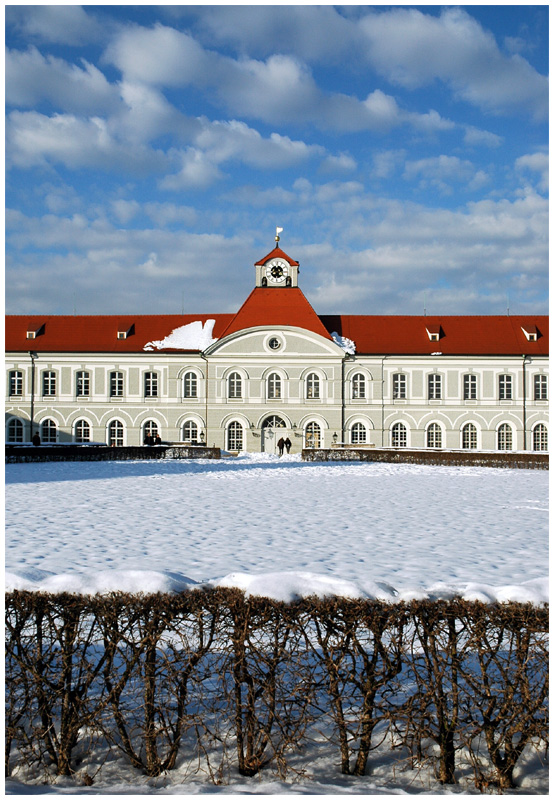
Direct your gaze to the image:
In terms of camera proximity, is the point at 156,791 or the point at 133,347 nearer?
the point at 156,791

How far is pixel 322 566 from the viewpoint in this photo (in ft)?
25.4

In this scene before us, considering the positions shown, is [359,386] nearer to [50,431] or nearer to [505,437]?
[505,437]

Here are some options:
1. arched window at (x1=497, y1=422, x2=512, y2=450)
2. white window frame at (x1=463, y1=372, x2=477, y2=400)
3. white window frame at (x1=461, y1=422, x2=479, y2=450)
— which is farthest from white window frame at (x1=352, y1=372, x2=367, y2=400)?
arched window at (x1=497, y1=422, x2=512, y2=450)

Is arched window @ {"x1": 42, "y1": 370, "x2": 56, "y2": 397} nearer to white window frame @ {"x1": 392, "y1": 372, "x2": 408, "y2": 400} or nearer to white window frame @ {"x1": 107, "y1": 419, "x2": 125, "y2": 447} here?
white window frame @ {"x1": 107, "y1": 419, "x2": 125, "y2": 447}

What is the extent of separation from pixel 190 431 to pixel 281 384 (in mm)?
6883

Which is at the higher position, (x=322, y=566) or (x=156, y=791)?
(x=322, y=566)

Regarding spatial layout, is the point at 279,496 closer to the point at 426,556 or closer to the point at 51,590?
the point at 426,556

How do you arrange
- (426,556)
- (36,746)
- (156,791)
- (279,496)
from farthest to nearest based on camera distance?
(279,496)
(426,556)
(36,746)
(156,791)

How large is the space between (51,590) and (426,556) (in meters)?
5.65

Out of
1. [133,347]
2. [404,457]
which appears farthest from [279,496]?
[133,347]

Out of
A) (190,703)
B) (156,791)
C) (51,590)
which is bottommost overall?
(156,791)

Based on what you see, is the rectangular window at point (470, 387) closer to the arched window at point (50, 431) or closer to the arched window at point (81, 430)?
the arched window at point (81, 430)

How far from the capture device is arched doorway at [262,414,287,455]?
1587 inches

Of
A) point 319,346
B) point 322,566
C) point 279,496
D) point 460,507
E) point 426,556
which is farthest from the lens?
point 319,346
